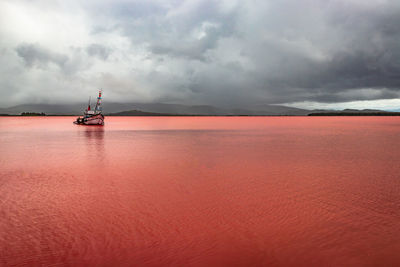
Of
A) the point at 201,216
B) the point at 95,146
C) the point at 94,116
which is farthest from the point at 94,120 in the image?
the point at 201,216

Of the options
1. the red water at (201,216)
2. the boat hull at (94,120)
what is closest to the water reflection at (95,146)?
the red water at (201,216)

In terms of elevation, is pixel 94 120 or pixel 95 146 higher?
pixel 94 120

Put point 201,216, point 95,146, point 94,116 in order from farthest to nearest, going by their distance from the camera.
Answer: point 94,116
point 95,146
point 201,216

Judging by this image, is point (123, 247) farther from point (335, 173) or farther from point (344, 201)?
point (335, 173)

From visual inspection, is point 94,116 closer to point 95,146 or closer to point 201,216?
point 95,146

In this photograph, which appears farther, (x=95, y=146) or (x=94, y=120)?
(x=94, y=120)

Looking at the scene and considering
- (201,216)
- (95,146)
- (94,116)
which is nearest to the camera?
(201,216)

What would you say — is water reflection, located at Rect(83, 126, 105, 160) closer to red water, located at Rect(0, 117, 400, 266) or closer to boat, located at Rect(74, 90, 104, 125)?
red water, located at Rect(0, 117, 400, 266)

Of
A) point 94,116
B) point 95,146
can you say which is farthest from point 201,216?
point 94,116

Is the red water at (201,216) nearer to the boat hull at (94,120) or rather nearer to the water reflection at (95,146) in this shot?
the water reflection at (95,146)

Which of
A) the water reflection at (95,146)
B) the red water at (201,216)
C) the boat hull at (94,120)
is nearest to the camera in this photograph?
the red water at (201,216)

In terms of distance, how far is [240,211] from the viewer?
769cm

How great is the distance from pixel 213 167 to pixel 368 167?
7999 millimetres

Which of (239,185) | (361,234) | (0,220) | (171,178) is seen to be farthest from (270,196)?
(0,220)
